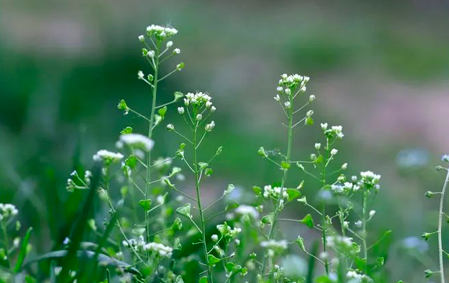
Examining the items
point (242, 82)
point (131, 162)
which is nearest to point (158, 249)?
point (131, 162)

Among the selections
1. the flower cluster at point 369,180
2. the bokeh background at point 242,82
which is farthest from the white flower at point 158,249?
the bokeh background at point 242,82

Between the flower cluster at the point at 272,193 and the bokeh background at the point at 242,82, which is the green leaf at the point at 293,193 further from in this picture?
the bokeh background at the point at 242,82

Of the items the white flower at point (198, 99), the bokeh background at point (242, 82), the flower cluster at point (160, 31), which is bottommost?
the white flower at point (198, 99)

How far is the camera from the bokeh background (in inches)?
94.6

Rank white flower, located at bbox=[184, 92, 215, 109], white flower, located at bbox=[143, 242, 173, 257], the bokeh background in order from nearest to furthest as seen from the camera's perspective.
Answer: white flower, located at bbox=[143, 242, 173, 257]
white flower, located at bbox=[184, 92, 215, 109]
the bokeh background

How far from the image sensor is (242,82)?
4066 mm

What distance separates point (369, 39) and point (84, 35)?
155 cm

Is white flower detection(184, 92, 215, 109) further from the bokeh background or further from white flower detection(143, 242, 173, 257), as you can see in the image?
the bokeh background

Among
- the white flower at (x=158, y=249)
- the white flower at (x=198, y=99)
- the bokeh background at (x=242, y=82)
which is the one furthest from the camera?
the bokeh background at (x=242, y=82)

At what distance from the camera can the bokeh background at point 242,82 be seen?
2402 millimetres

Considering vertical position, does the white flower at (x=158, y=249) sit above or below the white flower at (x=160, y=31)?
below

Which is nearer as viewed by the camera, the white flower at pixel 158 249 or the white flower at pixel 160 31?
the white flower at pixel 158 249

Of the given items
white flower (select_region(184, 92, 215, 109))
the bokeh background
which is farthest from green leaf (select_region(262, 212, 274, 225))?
the bokeh background

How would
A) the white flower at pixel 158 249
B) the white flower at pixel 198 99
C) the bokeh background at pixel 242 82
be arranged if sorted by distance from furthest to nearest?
the bokeh background at pixel 242 82, the white flower at pixel 198 99, the white flower at pixel 158 249
